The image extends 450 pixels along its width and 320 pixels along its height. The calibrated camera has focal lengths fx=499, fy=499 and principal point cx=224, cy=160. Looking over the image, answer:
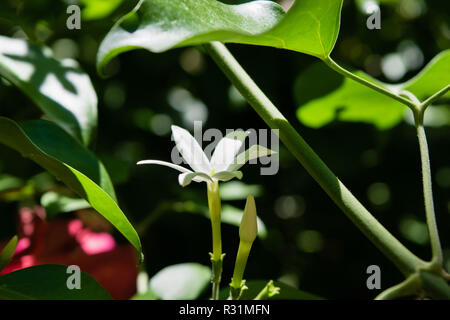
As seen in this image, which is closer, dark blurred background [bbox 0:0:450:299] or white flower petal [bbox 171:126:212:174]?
white flower petal [bbox 171:126:212:174]

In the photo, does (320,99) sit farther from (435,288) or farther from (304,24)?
(435,288)

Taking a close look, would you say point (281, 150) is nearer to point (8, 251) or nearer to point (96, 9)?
point (96, 9)

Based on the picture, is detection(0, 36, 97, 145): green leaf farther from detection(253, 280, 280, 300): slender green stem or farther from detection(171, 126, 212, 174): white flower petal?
detection(253, 280, 280, 300): slender green stem

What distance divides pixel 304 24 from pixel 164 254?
27.4 inches

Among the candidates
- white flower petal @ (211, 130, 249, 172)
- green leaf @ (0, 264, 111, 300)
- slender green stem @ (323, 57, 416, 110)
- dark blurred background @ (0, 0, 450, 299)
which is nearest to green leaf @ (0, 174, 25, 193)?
dark blurred background @ (0, 0, 450, 299)

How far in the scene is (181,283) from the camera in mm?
673

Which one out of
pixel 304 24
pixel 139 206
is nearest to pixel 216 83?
pixel 139 206

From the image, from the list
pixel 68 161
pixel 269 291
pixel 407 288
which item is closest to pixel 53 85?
pixel 68 161

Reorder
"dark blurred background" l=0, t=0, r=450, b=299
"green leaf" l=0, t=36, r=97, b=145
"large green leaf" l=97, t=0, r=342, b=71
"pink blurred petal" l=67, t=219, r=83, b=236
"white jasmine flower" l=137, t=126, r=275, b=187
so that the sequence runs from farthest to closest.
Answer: "dark blurred background" l=0, t=0, r=450, b=299 → "pink blurred petal" l=67, t=219, r=83, b=236 → "green leaf" l=0, t=36, r=97, b=145 → "white jasmine flower" l=137, t=126, r=275, b=187 → "large green leaf" l=97, t=0, r=342, b=71

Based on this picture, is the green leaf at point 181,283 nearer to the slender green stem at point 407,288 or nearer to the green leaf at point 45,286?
the green leaf at point 45,286

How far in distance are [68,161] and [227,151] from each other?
0.56 feet

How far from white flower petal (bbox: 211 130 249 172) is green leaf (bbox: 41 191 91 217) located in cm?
21

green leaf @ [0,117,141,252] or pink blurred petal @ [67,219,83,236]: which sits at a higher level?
pink blurred petal @ [67,219,83,236]

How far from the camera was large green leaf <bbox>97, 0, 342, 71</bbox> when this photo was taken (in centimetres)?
37
